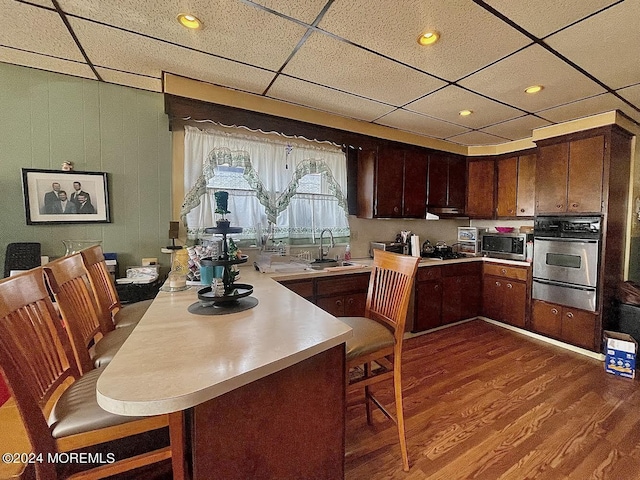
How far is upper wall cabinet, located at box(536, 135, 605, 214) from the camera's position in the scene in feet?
9.71

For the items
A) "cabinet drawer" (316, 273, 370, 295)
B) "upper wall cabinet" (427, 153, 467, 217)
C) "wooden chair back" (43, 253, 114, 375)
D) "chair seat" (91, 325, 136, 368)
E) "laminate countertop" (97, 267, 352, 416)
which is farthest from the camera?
"upper wall cabinet" (427, 153, 467, 217)

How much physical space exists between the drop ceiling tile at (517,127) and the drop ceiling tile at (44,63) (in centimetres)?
410

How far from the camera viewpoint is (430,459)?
169 centimetres

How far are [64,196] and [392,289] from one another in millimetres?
2730

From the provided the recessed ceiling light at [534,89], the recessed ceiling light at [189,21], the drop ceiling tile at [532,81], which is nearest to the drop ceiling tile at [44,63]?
the recessed ceiling light at [189,21]

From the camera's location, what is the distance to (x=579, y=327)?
309 cm

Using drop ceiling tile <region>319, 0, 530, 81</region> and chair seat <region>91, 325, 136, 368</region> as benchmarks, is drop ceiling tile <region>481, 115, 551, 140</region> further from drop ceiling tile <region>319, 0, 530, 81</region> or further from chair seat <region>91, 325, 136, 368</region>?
chair seat <region>91, 325, 136, 368</region>

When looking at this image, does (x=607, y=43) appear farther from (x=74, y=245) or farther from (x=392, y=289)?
(x=74, y=245)

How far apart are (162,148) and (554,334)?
15.1 feet

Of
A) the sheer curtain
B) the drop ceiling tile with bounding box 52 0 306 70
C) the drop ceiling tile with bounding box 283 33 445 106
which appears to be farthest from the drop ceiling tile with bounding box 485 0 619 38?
the sheer curtain

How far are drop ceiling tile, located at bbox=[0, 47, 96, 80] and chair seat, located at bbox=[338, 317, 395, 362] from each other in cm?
279

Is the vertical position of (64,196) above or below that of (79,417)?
above

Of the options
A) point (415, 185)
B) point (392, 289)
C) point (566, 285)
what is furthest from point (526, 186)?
point (392, 289)

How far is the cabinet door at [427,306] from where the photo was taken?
11.3 feet
